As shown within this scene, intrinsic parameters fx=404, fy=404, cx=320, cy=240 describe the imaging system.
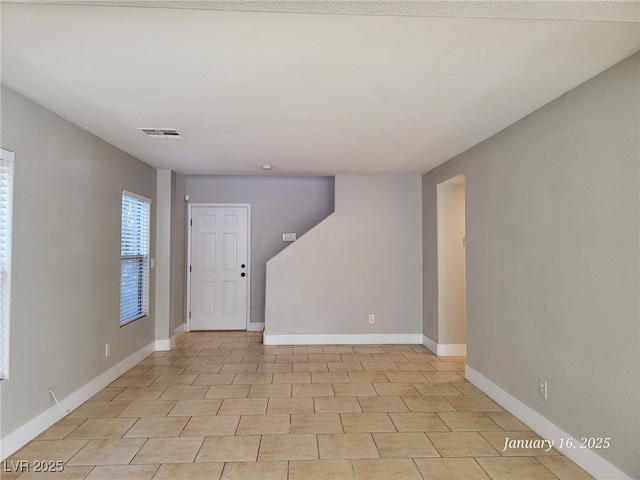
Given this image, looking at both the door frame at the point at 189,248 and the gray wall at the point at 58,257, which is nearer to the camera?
the gray wall at the point at 58,257

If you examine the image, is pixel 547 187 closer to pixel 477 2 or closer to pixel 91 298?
pixel 477 2

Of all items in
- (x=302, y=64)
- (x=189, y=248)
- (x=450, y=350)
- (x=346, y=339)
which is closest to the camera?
(x=302, y=64)

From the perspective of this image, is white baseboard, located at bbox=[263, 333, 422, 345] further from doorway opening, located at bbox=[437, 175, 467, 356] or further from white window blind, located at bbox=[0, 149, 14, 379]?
white window blind, located at bbox=[0, 149, 14, 379]

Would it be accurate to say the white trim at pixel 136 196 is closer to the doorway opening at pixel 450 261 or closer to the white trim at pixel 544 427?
the doorway opening at pixel 450 261

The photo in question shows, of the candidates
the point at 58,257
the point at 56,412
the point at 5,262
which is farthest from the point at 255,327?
the point at 5,262

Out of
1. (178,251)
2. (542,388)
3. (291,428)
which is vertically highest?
(178,251)

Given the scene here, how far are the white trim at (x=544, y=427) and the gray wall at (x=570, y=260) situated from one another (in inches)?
1.8

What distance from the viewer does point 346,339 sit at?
232 inches

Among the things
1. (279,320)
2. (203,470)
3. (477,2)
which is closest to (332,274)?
(279,320)

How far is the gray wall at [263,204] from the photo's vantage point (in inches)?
265

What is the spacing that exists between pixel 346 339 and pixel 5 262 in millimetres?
4289

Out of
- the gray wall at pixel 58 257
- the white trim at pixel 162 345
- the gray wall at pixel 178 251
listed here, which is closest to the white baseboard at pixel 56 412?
the gray wall at pixel 58 257

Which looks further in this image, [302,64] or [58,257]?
[58,257]

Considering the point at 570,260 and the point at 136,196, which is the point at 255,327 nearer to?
the point at 136,196
